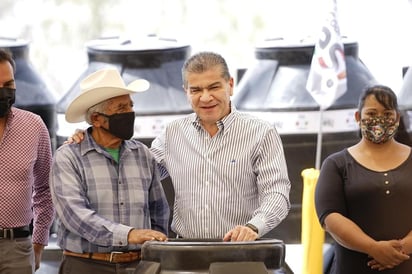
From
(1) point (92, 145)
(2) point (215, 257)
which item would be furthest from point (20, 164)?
(2) point (215, 257)

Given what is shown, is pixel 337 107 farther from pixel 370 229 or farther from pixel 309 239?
pixel 370 229

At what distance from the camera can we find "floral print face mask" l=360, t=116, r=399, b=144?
4.41m

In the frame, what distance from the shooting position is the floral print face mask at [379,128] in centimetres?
441

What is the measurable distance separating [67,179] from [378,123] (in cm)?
132

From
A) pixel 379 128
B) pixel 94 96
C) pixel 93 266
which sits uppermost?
pixel 94 96

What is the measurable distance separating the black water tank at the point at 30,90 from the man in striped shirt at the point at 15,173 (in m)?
1.62

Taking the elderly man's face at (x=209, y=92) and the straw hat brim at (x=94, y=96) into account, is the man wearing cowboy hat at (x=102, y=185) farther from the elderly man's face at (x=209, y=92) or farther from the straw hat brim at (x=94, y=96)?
the elderly man's face at (x=209, y=92)

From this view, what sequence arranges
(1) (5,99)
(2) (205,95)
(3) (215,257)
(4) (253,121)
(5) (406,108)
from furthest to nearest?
(5) (406,108), (1) (5,99), (4) (253,121), (2) (205,95), (3) (215,257)

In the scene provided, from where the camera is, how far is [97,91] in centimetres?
398

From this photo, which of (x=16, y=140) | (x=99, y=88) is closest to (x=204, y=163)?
(x=99, y=88)

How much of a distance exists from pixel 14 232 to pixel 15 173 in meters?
0.22

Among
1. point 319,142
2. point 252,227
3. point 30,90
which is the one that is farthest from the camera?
point 30,90

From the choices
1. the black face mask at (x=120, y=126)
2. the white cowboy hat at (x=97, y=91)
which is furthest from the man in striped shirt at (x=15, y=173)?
the black face mask at (x=120, y=126)

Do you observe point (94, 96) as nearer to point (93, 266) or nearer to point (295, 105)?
point (93, 266)
